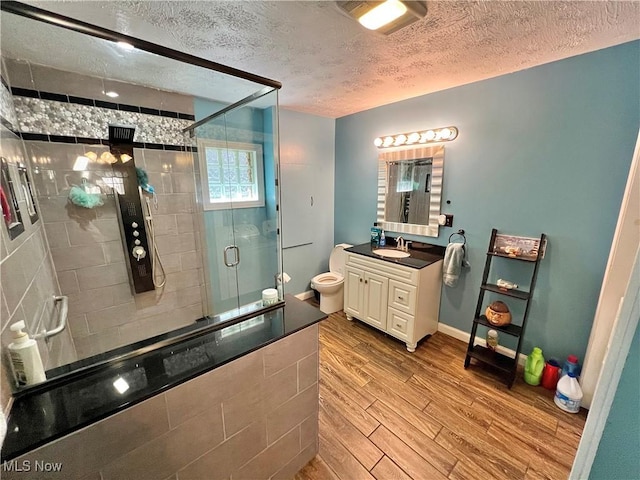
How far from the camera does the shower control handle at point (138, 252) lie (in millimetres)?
2143

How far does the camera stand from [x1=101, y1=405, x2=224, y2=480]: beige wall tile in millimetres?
837

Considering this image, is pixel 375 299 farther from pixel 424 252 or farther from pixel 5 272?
pixel 5 272

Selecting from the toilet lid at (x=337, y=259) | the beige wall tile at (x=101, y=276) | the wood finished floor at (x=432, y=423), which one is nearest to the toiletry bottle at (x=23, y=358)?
the wood finished floor at (x=432, y=423)

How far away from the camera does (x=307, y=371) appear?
4.28 feet

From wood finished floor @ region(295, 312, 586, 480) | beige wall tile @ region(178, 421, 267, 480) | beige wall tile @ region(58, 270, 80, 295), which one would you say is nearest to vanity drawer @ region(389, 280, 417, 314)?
wood finished floor @ region(295, 312, 586, 480)

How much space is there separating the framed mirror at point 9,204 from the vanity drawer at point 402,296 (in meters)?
2.42

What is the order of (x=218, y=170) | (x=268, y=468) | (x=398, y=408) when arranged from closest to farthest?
(x=268, y=468)
(x=398, y=408)
(x=218, y=170)

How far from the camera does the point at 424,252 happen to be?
2.69 m

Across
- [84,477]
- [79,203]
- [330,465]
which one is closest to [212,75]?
[79,203]

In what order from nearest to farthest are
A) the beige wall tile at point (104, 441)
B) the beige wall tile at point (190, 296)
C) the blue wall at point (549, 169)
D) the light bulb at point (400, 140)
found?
the beige wall tile at point (104, 441) → the blue wall at point (549, 169) → the beige wall tile at point (190, 296) → the light bulb at point (400, 140)

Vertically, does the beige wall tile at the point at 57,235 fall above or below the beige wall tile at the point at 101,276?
above

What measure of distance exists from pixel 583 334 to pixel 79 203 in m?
3.79

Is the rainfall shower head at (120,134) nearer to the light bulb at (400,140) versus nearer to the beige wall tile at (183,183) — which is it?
the beige wall tile at (183,183)

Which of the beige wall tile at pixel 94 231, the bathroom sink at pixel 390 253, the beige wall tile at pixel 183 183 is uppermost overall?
the beige wall tile at pixel 183 183
